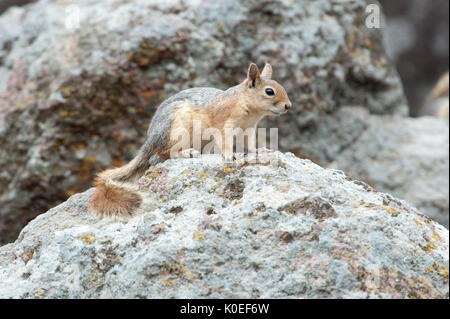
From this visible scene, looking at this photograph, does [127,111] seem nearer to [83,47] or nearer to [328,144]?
[83,47]

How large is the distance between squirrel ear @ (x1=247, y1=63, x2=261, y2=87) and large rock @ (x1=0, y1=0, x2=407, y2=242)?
260 centimetres

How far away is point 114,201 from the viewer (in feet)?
11.8

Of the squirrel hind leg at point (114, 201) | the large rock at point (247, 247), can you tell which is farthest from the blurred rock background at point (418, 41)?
the squirrel hind leg at point (114, 201)

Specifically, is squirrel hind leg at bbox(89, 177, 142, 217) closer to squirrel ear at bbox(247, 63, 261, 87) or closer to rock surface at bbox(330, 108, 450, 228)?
squirrel ear at bbox(247, 63, 261, 87)

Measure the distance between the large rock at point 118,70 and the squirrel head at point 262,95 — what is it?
2.61 metres

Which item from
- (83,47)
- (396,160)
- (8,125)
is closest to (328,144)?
(396,160)

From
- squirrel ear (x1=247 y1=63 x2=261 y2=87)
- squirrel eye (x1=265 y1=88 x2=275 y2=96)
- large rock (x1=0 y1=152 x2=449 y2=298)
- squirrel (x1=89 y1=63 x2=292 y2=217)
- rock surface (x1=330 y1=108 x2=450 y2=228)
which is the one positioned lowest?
rock surface (x1=330 y1=108 x2=450 y2=228)

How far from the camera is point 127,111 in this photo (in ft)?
23.9

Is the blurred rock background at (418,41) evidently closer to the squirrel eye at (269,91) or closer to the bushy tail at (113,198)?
the squirrel eye at (269,91)

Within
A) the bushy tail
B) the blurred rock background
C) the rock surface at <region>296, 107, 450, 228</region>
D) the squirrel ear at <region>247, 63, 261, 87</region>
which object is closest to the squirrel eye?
the squirrel ear at <region>247, 63, 261, 87</region>

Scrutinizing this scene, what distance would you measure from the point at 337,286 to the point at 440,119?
6836 mm

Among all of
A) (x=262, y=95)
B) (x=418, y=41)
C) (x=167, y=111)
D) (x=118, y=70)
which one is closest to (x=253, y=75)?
(x=262, y=95)

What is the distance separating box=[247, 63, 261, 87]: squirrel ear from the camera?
15.9 ft
